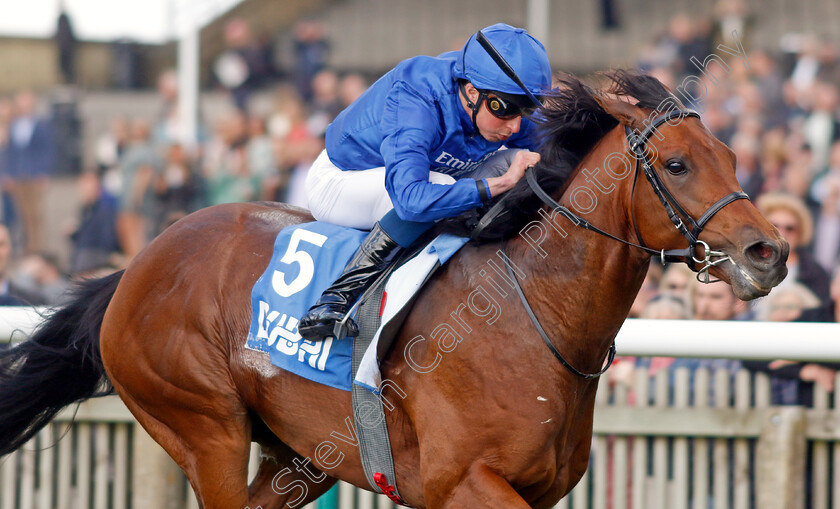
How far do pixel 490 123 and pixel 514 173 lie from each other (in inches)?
8.4

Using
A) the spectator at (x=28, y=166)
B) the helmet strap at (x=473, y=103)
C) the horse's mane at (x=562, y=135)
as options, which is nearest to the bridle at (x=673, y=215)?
the horse's mane at (x=562, y=135)

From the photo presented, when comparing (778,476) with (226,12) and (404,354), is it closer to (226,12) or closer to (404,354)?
(404,354)

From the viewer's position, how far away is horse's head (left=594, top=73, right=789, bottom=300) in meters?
2.63

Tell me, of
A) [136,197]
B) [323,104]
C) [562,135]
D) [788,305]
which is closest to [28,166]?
[136,197]

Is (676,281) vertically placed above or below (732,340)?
below

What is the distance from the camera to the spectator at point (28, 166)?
9930 mm

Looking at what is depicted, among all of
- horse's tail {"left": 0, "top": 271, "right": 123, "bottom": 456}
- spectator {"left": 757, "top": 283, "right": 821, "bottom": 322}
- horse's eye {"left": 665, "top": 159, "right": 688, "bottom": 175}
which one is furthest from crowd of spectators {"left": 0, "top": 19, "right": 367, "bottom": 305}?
horse's eye {"left": 665, "top": 159, "right": 688, "bottom": 175}

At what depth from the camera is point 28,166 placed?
32.7ft

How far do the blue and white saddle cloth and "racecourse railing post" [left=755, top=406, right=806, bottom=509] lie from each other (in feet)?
5.55

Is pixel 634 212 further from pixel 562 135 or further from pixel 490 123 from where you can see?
pixel 490 123

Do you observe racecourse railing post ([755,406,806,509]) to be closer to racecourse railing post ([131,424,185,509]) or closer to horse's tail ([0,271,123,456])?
racecourse railing post ([131,424,185,509])

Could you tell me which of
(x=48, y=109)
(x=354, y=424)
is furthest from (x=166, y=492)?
(x=48, y=109)

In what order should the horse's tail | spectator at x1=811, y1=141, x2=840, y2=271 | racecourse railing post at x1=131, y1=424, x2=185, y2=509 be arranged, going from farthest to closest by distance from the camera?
spectator at x1=811, y1=141, x2=840, y2=271
racecourse railing post at x1=131, y1=424, x2=185, y2=509
the horse's tail

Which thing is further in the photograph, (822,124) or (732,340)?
(822,124)
